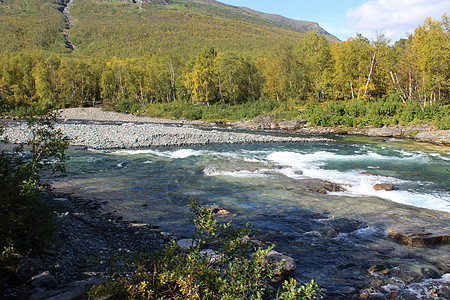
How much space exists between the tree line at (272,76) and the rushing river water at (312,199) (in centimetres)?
1869

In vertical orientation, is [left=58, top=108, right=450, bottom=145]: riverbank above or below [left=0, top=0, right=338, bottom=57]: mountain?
below

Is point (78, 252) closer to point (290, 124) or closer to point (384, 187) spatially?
point (384, 187)

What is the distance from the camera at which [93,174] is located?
14.5 metres

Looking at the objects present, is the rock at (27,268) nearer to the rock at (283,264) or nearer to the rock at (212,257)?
the rock at (212,257)

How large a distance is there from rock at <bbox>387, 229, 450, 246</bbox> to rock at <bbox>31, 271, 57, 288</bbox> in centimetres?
842

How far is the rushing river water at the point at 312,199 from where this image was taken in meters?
6.59

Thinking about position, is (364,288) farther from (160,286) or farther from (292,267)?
(160,286)

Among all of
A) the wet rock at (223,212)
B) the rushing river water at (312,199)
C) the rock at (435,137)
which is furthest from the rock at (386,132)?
the wet rock at (223,212)

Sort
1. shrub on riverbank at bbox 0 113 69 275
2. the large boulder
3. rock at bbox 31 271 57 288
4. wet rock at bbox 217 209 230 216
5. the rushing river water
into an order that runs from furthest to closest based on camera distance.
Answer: the large boulder < wet rock at bbox 217 209 230 216 < the rushing river water < shrub on riverbank at bbox 0 113 69 275 < rock at bbox 31 271 57 288

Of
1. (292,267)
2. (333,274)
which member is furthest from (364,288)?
(292,267)

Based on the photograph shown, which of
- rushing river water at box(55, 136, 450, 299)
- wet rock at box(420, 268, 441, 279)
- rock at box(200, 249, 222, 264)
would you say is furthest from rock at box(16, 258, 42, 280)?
wet rock at box(420, 268, 441, 279)

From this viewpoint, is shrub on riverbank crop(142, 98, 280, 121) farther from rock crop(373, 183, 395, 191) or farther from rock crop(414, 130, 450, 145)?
rock crop(373, 183, 395, 191)

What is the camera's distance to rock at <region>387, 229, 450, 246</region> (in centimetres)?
763

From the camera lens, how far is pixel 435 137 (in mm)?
26531
